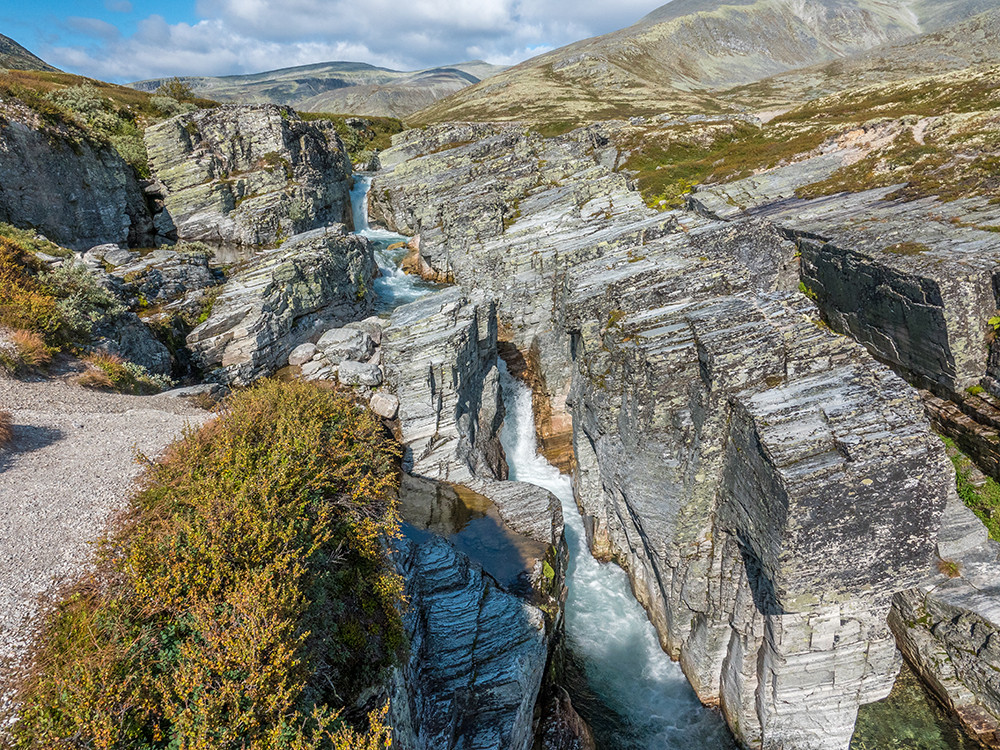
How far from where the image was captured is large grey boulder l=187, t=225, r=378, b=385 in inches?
1056

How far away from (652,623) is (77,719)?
748 inches

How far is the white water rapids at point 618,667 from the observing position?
16.5 m

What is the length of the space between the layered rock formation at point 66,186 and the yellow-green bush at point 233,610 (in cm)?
2803

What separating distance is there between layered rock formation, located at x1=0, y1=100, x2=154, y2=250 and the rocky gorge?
0.21 m

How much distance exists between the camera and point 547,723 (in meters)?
14.7

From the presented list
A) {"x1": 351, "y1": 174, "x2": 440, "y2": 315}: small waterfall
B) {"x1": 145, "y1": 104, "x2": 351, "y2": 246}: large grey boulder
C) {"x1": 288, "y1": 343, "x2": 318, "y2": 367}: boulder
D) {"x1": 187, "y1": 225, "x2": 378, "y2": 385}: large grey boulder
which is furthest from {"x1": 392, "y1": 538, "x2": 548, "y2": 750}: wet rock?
{"x1": 145, "y1": 104, "x2": 351, "y2": 246}: large grey boulder

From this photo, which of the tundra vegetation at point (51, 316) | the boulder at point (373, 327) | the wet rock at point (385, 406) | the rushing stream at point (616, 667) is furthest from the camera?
the boulder at point (373, 327)

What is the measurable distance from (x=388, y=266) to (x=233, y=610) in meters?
38.4

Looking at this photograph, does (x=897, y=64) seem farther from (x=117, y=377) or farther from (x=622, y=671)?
(x=117, y=377)

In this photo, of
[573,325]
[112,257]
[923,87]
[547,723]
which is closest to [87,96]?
[112,257]

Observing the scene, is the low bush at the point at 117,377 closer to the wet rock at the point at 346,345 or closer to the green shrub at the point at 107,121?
the wet rock at the point at 346,345

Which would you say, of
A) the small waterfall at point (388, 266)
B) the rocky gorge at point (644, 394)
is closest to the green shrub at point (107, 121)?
the rocky gorge at point (644, 394)

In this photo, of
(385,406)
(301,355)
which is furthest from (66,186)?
(385,406)

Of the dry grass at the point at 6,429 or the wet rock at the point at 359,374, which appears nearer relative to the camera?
the dry grass at the point at 6,429
